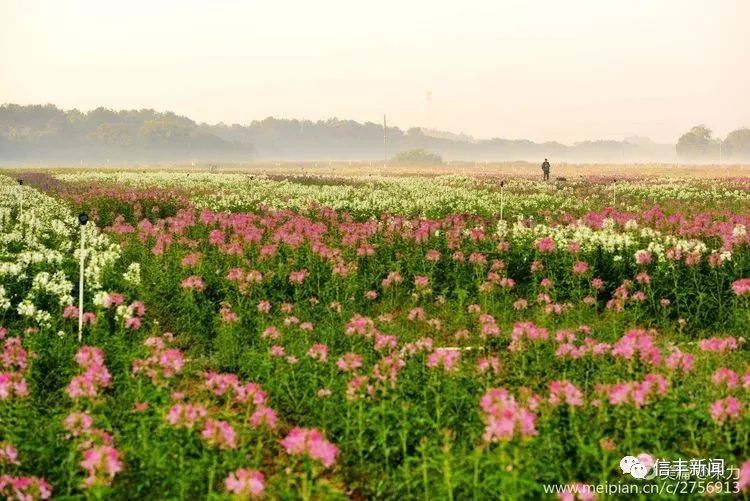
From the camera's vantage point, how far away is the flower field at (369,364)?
5367 millimetres

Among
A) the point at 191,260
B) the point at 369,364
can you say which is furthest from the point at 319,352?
the point at 191,260

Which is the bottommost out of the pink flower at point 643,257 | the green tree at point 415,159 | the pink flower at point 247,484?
the pink flower at point 247,484

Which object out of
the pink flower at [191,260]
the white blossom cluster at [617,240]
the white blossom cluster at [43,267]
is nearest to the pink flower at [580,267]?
the white blossom cluster at [617,240]

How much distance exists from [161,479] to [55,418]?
4.91 feet

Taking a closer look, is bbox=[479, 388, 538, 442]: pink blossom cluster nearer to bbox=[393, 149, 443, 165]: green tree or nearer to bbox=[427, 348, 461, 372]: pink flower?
bbox=[427, 348, 461, 372]: pink flower

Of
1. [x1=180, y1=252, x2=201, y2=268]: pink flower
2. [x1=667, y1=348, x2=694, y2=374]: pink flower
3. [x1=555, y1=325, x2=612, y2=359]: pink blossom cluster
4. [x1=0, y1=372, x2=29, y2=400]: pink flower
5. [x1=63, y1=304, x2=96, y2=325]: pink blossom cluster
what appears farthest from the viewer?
[x1=180, y1=252, x2=201, y2=268]: pink flower

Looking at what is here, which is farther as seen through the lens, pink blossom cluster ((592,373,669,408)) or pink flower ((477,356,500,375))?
pink flower ((477,356,500,375))

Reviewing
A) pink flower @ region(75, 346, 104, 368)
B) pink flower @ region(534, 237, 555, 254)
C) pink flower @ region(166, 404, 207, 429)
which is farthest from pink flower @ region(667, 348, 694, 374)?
pink flower @ region(534, 237, 555, 254)

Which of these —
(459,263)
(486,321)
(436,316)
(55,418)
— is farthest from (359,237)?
(55,418)

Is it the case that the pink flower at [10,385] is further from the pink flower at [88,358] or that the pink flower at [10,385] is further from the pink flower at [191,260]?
the pink flower at [191,260]

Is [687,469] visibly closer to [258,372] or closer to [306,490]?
[306,490]

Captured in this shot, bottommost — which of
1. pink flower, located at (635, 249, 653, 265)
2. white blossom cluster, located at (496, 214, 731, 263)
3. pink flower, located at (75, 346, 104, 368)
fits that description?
pink flower, located at (75, 346, 104, 368)

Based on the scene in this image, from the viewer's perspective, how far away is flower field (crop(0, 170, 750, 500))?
5367 millimetres

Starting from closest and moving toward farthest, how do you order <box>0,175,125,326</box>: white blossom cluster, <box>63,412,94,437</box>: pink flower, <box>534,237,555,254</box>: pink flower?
<box>63,412,94,437</box>: pink flower, <box>0,175,125,326</box>: white blossom cluster, <box>534,237,555,254</box>: pink flower
